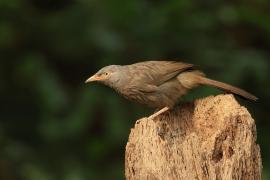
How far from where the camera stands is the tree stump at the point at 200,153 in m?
6.03

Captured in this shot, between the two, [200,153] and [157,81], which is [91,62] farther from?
[200,153]

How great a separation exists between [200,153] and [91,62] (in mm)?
5974

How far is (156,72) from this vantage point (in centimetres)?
867

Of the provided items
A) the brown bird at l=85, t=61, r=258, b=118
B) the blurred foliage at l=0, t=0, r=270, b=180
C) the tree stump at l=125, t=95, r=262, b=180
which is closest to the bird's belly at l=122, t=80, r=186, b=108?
the brown bird at l=85, t=61, r=258, b=118

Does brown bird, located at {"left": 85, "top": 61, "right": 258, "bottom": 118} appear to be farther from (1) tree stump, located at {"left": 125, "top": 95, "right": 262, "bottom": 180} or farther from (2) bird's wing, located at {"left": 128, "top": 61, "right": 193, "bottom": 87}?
(1) tree stump, located at {"left": 125, "top": 95, "right": 262, "bottom": 180}

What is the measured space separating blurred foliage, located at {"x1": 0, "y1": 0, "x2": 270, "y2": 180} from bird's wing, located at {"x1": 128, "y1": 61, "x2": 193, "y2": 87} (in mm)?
2513

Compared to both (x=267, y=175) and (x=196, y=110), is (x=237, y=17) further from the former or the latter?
(x=196, y=110)

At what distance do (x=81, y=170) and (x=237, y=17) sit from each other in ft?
8.76

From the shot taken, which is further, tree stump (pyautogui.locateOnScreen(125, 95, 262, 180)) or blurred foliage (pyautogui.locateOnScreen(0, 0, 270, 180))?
blurred foliage (pyautogui.locateOnScreen(0, 0, 270, 180))

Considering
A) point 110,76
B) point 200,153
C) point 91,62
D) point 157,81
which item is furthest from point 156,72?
point 91,62

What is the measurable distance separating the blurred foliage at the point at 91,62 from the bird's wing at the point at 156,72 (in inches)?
98.9

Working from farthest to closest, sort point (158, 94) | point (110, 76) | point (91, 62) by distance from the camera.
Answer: point (91, 62) < point (110, 76) < point (158, 94)

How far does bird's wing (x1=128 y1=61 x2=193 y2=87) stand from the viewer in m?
8.57

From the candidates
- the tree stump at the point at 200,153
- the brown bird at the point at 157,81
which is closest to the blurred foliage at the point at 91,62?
the brown bird at the point at 157,81
